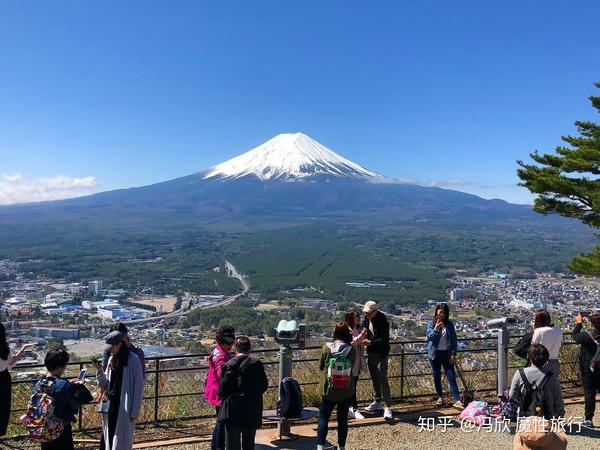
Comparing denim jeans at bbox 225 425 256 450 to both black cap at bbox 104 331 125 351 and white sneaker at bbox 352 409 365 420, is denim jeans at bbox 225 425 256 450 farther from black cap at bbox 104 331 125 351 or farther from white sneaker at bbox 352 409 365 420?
white sneaker at bbox 352 409 365 420

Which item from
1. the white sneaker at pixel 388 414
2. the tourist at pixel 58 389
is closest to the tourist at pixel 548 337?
the white sneaker at pixel 388 414

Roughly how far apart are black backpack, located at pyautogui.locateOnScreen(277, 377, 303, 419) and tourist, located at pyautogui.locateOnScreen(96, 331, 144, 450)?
1.48 metres

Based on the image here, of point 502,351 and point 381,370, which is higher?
point 502,351

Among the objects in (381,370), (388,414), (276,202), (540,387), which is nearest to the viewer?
(540,387)

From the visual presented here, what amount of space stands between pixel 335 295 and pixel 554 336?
34.3m

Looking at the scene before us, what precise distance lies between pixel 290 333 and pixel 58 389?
2.04 metres

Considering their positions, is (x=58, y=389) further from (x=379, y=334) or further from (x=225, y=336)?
(x=379, y=334)

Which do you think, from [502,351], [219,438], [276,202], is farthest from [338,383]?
[276,202]

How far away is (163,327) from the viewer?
906 inches

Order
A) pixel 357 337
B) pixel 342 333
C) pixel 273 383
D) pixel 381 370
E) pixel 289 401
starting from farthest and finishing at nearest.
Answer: pixel 273 383 < pixel 381 370 < pixel 357 337 < pixel 289 401 < pixel 342 333

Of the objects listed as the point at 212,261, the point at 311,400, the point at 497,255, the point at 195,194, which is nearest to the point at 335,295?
the point at 212,261

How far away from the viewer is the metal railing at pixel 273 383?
559 centimetres

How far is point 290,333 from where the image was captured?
4949mm

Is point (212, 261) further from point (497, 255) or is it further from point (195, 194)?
point (195, 194)
